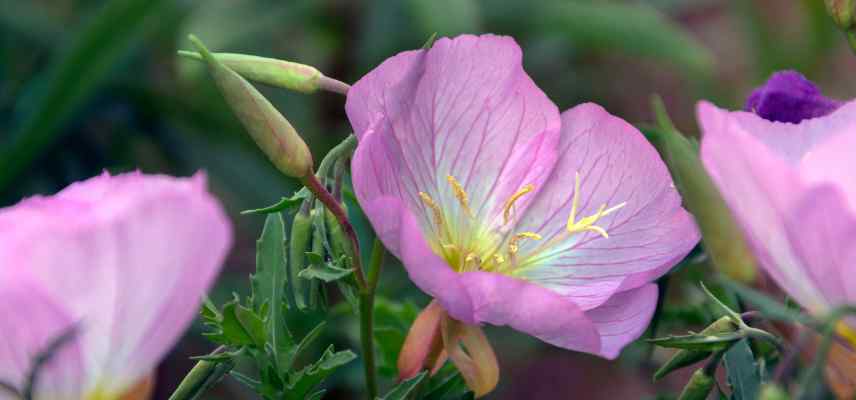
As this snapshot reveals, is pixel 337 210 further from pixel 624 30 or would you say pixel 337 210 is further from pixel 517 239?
pixel 624 30

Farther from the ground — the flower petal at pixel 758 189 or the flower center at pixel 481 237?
the flower petal at pixel 758 189

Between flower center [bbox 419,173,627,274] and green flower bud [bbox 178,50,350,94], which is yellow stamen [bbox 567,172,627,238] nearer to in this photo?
flower center [bbox 419,173,627,274]

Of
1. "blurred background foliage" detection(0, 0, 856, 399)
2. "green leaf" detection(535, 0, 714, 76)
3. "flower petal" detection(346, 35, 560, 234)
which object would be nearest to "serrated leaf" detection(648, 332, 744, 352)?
"flower petal" detection(346, 35, 560, 234)

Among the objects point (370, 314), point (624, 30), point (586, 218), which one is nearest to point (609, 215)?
point (586, 218)

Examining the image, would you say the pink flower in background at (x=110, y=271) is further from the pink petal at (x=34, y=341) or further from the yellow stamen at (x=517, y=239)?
the yellow stamen at (x=517, y=239)

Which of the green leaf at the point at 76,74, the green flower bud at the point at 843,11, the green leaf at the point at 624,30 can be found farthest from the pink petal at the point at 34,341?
the green leaf at the point at 624,30

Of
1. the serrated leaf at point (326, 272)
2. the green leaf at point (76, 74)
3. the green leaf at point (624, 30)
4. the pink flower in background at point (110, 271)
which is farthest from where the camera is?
the green leaf at point (624, 30)
